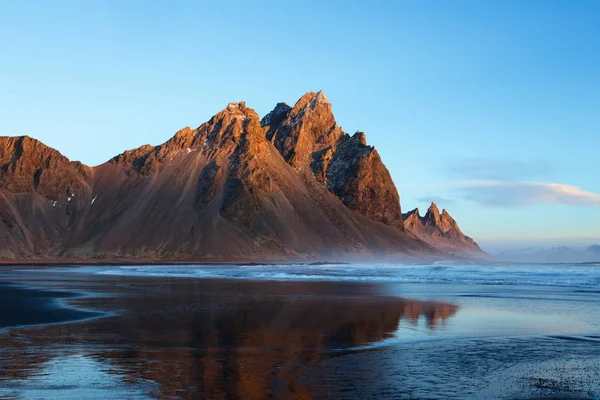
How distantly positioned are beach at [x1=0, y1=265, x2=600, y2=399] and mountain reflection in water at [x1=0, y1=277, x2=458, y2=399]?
0.04m

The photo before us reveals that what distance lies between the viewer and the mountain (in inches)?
5399

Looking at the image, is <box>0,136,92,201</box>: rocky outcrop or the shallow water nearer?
the shallow water

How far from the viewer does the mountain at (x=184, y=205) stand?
137 m

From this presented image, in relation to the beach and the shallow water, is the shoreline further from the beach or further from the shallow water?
the shallow water

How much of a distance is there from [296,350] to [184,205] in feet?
440

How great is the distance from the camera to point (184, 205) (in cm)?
14700

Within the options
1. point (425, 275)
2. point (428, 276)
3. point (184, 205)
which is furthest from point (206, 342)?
point (184, 205)

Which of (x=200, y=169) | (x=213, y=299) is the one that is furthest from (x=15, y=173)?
(x=213, y=299)

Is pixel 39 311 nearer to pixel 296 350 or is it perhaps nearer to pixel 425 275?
pixel 296 350

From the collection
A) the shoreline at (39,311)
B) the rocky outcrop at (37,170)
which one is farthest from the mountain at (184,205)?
the shoreline at (39,311)

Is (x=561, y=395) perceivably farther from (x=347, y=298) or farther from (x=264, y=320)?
(x=347, y=298)

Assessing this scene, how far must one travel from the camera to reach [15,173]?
150 metres

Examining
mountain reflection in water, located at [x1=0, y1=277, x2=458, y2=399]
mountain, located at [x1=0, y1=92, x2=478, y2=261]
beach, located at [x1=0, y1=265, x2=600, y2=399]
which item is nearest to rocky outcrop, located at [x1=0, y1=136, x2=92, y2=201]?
mountain, located at [x1=0, y1=92, x2=478, y2=261]

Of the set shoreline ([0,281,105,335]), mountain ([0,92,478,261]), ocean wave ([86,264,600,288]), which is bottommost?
shoreline ([0,281,105,335])
